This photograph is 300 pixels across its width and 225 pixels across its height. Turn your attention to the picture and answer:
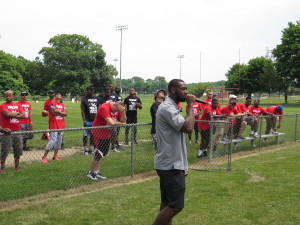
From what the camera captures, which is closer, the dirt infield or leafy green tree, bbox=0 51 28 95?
the dirt infield

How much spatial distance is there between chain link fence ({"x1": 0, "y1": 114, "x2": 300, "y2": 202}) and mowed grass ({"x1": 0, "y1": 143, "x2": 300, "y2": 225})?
649 millimetres

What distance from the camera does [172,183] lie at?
369 centimetres

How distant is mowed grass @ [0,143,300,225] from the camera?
16.4 feet

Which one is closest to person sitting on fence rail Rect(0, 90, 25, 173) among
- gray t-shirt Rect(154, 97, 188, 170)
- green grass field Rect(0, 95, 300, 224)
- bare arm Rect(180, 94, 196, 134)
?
green grass field Rect(0, 95, 300, 224)

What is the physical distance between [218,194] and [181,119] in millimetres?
3183

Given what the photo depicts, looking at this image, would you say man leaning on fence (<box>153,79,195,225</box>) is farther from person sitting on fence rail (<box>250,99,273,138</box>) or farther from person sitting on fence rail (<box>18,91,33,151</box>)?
person sitting on fence rail (<box>250,99,273,138</box>)

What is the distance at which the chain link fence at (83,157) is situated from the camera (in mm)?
6559

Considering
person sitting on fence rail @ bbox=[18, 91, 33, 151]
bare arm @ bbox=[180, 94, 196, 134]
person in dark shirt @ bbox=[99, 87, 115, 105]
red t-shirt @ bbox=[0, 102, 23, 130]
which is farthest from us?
person in dark shirt @ bbox=[99, 87, 115, 105]

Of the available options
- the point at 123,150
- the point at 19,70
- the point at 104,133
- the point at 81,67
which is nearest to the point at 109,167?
the point at 104,133

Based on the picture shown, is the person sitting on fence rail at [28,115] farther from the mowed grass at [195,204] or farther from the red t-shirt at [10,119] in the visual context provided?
the mowed grass at [195,204]

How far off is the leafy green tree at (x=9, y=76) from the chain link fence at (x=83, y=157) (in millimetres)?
63985

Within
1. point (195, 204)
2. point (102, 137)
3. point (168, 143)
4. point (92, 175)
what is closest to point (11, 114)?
point (102, 137)

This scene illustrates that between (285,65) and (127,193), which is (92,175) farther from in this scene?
(285,65)

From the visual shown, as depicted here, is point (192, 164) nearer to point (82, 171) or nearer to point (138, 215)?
point (82, 171)
